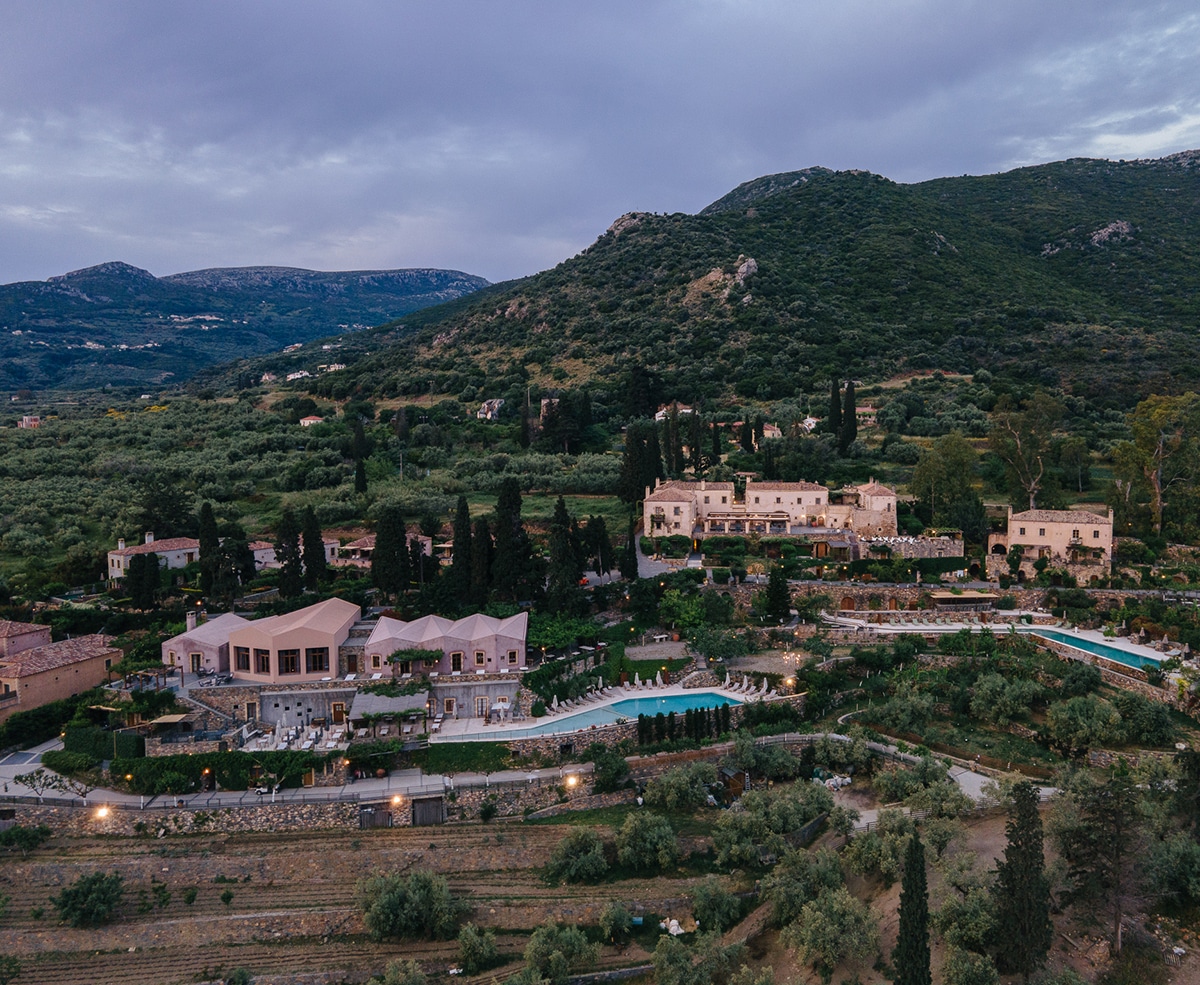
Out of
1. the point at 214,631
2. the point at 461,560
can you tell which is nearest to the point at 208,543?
the point at 214,631

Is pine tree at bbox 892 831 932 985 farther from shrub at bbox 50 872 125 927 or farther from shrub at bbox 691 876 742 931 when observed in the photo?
shrub at bbox 50 872 125 927

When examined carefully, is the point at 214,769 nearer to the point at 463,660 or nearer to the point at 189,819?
the point at 189,819

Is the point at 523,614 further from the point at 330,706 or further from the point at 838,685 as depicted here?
the point at 838,685

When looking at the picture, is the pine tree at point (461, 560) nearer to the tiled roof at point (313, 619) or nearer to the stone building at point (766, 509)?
the tiled roof at point (313, 619)

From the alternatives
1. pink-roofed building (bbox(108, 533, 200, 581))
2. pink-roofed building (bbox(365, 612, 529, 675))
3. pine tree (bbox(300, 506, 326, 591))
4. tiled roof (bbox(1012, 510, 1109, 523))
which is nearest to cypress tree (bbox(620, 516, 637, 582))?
pink-roofed building (bbox(365, 612, 529, 675))

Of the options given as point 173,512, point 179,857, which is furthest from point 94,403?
point 179,857
